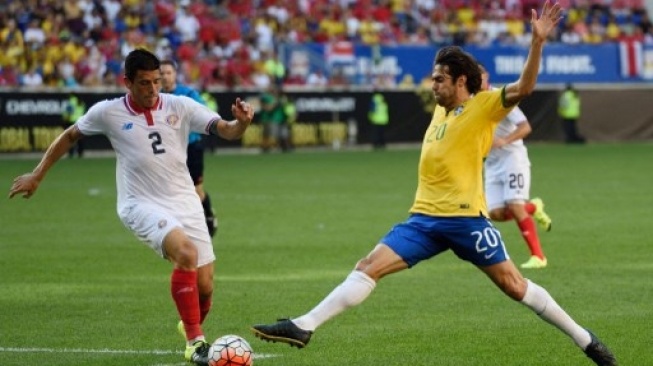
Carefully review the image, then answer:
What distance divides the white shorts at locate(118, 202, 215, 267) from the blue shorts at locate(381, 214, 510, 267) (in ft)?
4.51

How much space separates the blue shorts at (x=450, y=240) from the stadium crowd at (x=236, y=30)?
28015 mm

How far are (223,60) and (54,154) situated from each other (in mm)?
32366

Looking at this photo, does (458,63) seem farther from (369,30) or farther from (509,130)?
(369,30)

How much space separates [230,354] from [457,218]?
1623 mm

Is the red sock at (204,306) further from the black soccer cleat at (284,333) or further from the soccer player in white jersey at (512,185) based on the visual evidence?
the soccer player in white jersey at (512,185)

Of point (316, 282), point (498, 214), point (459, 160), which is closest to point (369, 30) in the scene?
point (498, 214)

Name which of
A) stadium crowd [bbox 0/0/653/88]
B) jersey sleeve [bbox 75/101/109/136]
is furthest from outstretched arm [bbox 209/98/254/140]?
stadium crowd [bbox 0/0/653/88]

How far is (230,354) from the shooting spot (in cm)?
898

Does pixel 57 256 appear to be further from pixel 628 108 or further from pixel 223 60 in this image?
pixel 628 108

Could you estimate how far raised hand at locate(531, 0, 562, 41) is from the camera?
8641 millimetres

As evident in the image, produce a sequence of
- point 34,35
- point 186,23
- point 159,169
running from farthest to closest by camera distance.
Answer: point 186,23, point 34,35, point 159,169

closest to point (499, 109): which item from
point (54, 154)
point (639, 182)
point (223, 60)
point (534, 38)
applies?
point (534, 38)

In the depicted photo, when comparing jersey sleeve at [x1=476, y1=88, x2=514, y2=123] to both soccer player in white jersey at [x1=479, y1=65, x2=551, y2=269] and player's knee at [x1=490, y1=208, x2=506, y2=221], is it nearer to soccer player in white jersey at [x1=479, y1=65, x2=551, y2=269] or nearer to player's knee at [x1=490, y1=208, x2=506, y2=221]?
soccer player in white jersey at [x1=479, y1=65, x2=551, y2=269]

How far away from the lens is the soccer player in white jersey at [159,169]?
31.4 ft
